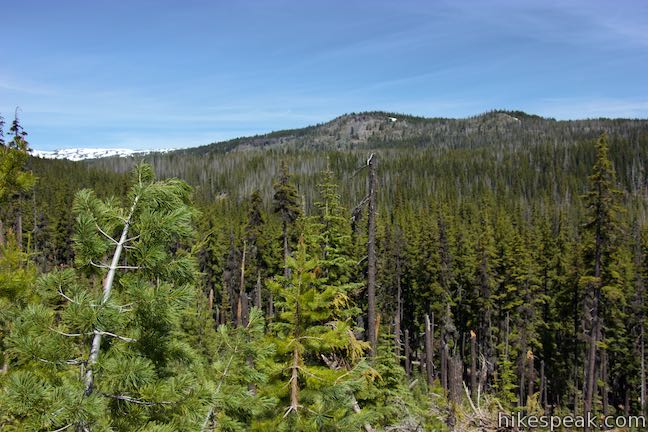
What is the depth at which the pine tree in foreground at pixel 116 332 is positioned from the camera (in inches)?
152

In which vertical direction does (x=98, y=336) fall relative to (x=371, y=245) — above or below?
above

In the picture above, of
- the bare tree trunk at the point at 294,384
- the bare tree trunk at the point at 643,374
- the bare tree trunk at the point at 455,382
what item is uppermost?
the bare tree trunk at the point at 294,384

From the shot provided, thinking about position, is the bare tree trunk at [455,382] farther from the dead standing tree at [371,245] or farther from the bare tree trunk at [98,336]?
the bare tree trunk at [98,336]

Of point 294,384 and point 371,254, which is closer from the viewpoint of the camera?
point 294,384

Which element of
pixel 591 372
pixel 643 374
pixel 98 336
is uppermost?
pixel 98 336

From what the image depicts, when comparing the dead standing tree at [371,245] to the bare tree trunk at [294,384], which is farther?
the dead standing tree at [371,245]

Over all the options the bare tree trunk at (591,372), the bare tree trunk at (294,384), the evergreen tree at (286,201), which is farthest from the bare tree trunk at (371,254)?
the evergreen tree at (286,201)

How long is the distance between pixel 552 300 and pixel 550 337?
436 centimetres

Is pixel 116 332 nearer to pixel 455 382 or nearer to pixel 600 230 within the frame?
pixel 455 382

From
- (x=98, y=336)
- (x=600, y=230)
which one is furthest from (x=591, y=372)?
(x=98, y=336)

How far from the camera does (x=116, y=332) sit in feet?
14.2

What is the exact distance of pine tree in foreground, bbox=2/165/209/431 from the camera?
12.6ft

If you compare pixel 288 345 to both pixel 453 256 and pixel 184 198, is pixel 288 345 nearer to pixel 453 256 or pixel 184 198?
pixel 184 198

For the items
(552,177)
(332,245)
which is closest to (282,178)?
(332,245)
